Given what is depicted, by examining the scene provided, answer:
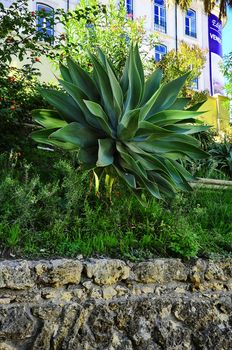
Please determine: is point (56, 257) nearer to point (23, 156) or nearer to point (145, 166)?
point (145, 166)

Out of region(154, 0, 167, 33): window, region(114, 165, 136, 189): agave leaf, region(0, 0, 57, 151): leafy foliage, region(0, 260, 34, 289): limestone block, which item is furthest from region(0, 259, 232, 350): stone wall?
region(154, 0, 167, 33): window

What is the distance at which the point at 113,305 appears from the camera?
11.8 feet

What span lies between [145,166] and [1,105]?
211cm

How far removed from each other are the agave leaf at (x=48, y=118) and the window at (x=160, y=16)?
76.8 ft

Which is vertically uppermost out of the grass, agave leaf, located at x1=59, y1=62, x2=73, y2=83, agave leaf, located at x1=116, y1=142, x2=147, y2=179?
agave leaf, located at x1=59, y1=62, x2=73, y2=83

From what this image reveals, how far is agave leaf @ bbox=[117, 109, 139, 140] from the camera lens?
3.92m

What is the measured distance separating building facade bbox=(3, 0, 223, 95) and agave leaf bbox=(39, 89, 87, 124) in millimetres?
21292

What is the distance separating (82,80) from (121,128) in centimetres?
73

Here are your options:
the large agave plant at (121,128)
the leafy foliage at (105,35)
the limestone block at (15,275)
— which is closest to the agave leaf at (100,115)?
the large agave plant at (121,128)

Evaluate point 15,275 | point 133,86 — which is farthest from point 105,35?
point 15,275

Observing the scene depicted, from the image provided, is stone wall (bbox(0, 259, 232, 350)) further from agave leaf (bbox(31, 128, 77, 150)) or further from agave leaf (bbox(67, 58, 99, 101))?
agave leaf (bbox(67, 58, 99, 101))

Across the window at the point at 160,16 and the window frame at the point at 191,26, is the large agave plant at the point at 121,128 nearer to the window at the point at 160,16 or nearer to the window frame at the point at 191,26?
the window at the point at 160,16

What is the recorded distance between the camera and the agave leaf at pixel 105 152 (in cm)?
384

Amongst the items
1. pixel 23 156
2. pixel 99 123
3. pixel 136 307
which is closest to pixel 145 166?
pixel 99 123
